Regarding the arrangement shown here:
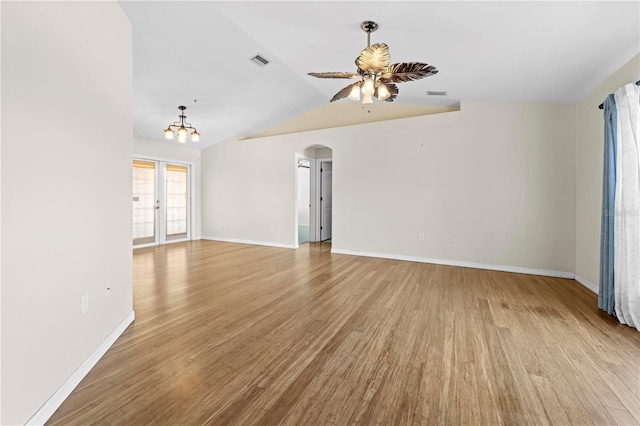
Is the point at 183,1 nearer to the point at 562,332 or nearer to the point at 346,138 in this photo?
the point at 346,138

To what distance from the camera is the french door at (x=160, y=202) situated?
708 cm

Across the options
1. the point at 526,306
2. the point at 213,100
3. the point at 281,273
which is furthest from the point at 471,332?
the point at 213,100

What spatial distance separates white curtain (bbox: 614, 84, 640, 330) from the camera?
279cm

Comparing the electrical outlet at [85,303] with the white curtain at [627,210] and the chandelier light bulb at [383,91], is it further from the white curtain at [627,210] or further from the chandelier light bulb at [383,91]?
the white curtain at [627,210]

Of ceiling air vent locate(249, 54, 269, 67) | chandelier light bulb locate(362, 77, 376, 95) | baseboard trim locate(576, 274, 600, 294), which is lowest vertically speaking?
baseboard trim locate(576, 274, 600, 294)

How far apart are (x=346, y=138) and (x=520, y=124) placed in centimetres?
314

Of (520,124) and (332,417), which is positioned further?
(520,124)

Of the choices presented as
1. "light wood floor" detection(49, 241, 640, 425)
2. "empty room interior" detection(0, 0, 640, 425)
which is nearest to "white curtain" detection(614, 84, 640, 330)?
"empty room interior" detection(0, 0, 640, 425)

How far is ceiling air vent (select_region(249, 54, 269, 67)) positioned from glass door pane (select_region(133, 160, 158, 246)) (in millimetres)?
4425

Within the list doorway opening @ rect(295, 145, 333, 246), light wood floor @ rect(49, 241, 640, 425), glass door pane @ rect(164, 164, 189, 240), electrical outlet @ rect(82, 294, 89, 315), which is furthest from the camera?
doorway opening @ rect(295, 145, 333, 246)

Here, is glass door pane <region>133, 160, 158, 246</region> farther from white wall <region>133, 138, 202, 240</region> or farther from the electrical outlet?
the electrical outlet

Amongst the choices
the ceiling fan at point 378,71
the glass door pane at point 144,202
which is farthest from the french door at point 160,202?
the ceiling fan at point 378,71

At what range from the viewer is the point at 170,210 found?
782 cm

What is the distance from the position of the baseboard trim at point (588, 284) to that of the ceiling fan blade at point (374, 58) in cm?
384
